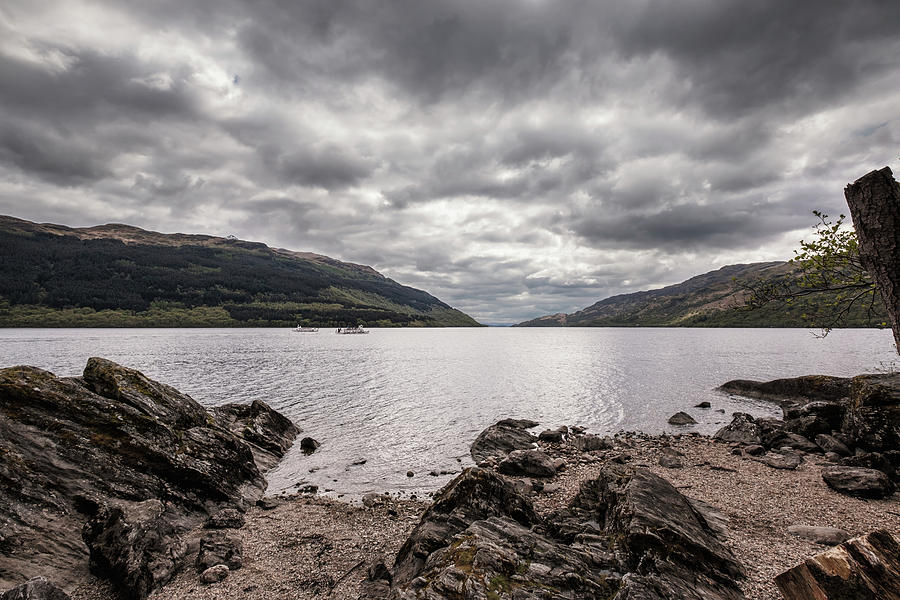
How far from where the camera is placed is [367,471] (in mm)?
27781

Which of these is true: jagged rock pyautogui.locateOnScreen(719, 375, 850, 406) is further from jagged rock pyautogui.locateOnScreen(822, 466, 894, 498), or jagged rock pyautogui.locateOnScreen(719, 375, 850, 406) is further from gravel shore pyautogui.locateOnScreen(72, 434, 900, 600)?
jagged rock pyautogui.locateOnScreen(822, 466, 894, 498)

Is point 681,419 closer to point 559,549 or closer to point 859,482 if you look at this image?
point 859,482

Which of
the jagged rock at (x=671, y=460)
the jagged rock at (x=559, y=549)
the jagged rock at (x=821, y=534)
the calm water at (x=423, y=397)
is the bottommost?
the calm water at (x=423, y=397)

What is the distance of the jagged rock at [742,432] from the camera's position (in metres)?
30.6

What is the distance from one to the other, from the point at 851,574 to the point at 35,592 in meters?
17.7

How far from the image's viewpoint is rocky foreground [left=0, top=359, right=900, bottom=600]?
976 cm

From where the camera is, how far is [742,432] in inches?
1261

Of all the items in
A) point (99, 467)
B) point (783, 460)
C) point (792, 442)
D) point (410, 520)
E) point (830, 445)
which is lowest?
point (410, 520)

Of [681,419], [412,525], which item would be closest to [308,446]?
[412,525]

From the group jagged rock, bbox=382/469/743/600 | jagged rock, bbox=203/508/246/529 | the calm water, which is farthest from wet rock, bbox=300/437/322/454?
jagged rock, bbox=382/469/743/600

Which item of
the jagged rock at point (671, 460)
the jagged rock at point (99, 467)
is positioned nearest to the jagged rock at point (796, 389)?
the jagged rock at point (671, 460)

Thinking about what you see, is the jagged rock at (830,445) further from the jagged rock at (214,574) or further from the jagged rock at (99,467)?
the jagged rock at (99,467)

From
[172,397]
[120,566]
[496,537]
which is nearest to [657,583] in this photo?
[496,537]

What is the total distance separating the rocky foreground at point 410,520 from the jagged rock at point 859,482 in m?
0.09
